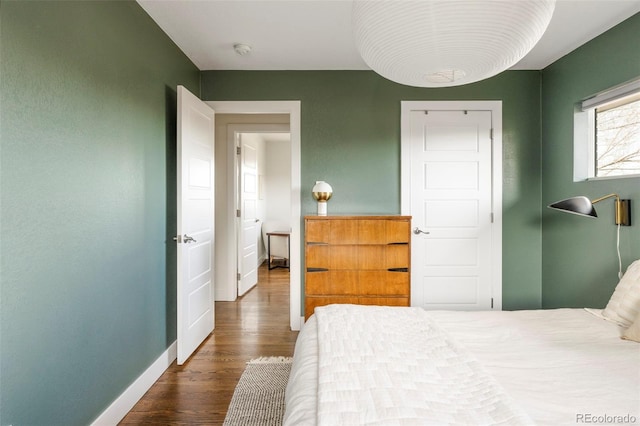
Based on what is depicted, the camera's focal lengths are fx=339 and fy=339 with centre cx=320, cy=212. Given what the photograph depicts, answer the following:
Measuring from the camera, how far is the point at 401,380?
1065mm

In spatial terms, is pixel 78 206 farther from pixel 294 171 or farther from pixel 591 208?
pixel 591 208

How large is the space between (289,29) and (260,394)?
8.18 ft

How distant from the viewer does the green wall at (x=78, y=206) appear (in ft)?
4.15

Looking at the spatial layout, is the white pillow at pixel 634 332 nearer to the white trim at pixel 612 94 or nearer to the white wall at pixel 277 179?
the white trim at pixel 612 94

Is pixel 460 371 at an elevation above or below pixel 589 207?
below

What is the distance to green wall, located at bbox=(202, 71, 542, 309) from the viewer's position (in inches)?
126

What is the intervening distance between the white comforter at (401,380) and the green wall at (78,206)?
115cm

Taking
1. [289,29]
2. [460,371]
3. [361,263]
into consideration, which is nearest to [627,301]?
[460,371]

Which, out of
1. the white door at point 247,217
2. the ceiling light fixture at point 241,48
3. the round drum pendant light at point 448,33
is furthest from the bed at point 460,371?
the white door at point 247,217

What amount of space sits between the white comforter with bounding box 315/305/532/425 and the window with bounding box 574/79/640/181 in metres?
2.02

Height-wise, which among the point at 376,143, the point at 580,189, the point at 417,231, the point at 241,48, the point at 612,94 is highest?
the point at 241,48

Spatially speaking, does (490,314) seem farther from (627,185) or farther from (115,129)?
(115,129)

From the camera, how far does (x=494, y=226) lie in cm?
322

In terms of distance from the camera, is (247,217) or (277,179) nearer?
(247,217)
